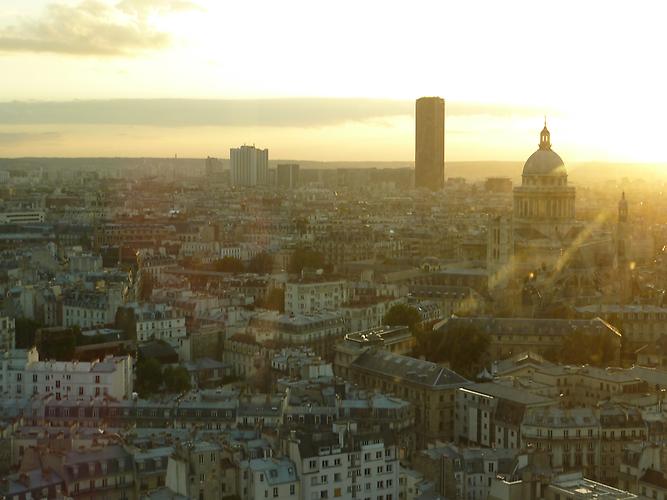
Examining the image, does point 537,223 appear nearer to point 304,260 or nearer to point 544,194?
point 544,194

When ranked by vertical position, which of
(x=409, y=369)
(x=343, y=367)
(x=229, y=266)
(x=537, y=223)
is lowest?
(x=343, y=367)

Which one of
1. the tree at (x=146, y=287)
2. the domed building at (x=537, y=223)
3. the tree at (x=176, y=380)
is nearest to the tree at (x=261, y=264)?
the tree at (x=146, y=287)

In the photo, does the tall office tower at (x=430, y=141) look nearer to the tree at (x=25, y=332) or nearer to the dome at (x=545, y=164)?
the dome at (x=545, y=164)

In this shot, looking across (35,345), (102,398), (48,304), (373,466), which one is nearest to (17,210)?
(48,304)

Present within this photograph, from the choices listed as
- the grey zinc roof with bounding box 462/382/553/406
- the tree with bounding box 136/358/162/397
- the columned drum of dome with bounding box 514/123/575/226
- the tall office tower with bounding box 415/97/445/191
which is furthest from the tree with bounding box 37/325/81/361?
the tall office tower with bounding box 415/97/445/191

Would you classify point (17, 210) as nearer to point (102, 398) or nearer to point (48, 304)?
point (48, 304)

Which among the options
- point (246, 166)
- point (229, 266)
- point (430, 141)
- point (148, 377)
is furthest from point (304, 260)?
point (246, 166)
